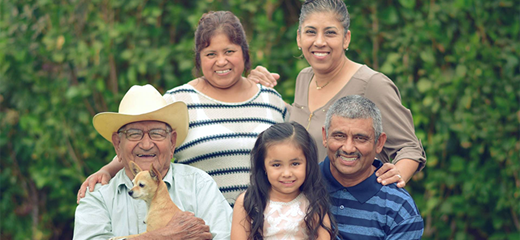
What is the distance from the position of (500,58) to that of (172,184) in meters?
2.75

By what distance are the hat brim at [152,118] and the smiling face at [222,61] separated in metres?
0.41

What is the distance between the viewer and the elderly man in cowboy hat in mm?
3252

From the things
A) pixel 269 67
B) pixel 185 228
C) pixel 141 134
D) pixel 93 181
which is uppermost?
pixel 269 67

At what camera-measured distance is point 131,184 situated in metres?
3.39

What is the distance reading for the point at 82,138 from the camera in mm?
5746

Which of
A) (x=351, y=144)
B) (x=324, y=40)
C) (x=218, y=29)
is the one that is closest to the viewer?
(x=351, y=144)

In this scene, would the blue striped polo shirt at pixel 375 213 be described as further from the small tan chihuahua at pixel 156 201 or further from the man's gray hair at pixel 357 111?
Result: the small tan chihuahua at pixel 156 201

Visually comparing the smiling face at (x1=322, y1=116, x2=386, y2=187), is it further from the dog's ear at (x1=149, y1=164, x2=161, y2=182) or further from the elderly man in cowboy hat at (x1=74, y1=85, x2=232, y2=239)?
the dog's ear at (x1=149, y1=164, x2=161, y2=182)

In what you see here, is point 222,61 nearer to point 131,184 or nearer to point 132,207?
point 131,184

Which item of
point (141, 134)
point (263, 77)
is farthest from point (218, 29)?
point (141, 134)

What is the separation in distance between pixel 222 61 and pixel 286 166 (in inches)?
40.4

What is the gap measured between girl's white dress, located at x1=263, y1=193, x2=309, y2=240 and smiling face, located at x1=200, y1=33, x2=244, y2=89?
3.54ft

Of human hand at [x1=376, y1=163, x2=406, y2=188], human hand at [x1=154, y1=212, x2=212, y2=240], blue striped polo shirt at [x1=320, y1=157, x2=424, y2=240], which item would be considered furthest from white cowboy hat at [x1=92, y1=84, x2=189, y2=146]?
human hand at [x1=376, y1=163, x2=406, y2=188]

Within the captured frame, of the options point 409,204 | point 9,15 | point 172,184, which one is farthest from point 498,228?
point 9,15
